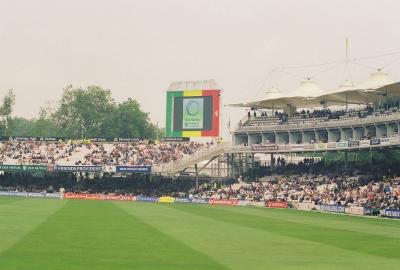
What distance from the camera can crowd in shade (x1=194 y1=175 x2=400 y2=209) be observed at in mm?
53203

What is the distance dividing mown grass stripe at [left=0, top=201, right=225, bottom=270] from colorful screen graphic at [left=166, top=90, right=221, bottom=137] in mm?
58244

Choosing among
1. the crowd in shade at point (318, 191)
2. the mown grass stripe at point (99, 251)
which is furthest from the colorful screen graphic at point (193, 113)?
the mown grass stripe at point (99, 251)

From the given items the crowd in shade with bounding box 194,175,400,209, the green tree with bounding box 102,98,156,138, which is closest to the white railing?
the crowd in shade with bounding box 194,175,400,209

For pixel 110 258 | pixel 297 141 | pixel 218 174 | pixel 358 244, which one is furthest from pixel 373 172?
pixel 110 258

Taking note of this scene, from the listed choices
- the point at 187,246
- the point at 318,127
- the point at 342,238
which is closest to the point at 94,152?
the point at 318,127

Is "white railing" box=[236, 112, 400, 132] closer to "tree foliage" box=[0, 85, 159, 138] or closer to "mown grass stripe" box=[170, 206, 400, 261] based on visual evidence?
"mown grass stripe" box=[170, 206, 400, 261]

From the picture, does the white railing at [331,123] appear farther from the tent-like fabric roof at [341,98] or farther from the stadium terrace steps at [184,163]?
the stadium terrace steps at [184,163]

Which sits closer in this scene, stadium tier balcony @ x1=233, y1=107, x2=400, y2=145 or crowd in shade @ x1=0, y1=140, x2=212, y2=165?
stadium tier balcony @ x1=233, y1=107, x2=400, y2=145

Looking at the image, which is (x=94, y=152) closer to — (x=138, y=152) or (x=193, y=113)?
(x=138, y=152)

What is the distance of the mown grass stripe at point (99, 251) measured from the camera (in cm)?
1798

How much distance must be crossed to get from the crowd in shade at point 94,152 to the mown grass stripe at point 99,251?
192ft

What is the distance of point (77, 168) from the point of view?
85625mm

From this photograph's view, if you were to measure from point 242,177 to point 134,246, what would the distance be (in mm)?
60822

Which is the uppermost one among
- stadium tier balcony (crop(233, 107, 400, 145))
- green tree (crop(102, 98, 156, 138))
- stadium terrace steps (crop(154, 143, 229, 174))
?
green tree (crop(102, 98, 156, 138))
